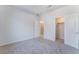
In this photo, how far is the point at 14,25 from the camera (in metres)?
4.29

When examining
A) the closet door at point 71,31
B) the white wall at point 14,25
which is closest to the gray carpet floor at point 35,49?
the closet door at point 71,31

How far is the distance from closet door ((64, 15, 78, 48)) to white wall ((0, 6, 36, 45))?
2.14 metres

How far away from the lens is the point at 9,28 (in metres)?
4.07

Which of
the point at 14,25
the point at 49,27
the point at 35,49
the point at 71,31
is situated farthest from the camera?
the point at 49,27

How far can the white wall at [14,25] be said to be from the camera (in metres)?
3.78

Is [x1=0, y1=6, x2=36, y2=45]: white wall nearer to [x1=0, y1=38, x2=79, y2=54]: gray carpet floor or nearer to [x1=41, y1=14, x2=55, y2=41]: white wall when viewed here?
[x1=0, y1=38, x2=79, y2=54]: gray carpet floor

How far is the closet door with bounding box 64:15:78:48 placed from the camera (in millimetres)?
3578

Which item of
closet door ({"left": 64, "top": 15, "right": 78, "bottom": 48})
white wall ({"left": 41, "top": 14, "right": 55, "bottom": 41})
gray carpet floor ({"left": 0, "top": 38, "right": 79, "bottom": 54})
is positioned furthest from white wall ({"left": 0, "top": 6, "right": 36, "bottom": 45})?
closet door ({"left": 64, "top": 15, "right": 78, "bottom": 48})

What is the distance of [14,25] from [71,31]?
8.80 feet

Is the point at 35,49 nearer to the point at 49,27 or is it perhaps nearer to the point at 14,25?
the point at 14,25

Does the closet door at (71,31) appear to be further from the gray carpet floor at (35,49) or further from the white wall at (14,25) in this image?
the white wall at (14,25)

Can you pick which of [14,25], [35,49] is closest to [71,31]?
[35,49]

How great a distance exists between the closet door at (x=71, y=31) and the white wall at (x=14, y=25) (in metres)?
2.14
